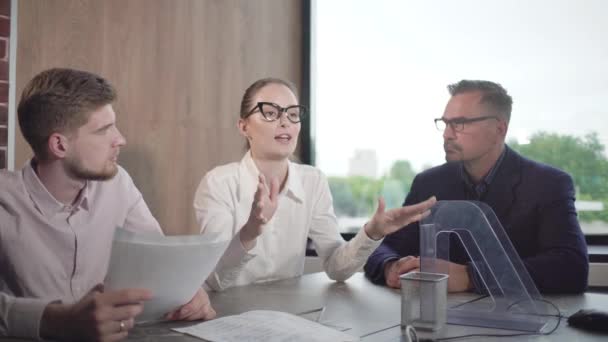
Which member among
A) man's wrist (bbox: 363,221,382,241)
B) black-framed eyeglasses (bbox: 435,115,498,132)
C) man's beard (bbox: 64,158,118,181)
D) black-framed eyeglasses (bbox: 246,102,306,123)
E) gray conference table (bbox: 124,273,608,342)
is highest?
black-framed eyeglasses (bbox: 246,102,306,123)

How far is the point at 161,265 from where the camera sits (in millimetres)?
1156

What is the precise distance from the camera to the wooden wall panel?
2.29m

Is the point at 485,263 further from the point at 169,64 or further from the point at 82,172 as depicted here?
the point at 169,64

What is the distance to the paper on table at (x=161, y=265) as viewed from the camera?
3.67 ft

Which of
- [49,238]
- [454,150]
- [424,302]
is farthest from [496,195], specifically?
[49,238]

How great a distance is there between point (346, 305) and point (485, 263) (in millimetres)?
387

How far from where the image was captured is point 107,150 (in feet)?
5.63

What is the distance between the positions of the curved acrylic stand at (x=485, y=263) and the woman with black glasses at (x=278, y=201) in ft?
1.55

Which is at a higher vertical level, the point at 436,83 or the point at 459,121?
the point at 436,83

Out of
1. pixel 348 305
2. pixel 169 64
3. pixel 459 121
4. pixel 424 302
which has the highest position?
pixel 169 64

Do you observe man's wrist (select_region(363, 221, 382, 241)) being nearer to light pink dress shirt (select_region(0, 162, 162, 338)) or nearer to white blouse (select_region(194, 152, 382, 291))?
white blouse (select_region(194, 152, 382, 291))

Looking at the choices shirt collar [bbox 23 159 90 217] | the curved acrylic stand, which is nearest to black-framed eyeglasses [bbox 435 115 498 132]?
the curved acrylic stand

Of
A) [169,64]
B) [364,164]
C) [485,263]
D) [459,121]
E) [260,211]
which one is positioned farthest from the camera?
[364,164]

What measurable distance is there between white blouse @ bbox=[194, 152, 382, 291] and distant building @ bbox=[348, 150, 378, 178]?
81 cm
